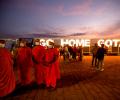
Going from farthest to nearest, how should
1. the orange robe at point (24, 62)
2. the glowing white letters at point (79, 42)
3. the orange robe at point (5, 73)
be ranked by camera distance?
the glowing white letters at point (79, 42)
the orange robe at point (24, 62)
the orange robe at point (5, 73)

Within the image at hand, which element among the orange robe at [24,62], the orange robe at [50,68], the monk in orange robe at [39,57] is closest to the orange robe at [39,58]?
A: the monk in orange robe at [39,57]

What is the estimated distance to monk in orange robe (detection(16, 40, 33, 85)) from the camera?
422 inches

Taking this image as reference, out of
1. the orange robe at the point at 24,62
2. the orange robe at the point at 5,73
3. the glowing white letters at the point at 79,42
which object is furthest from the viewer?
the glowing white letters at the point at 79,42

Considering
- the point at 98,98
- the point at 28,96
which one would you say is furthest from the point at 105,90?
the point at 28,96

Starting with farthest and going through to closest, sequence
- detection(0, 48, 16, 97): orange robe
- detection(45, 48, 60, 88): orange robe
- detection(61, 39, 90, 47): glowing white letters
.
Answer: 1. detection(61, 39, 90, 47): glowing white letters
2. detection(45, 48, 60, 88): orange robe
3. detection(0, 48, 16, 97): orange robe

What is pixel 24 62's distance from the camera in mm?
10805

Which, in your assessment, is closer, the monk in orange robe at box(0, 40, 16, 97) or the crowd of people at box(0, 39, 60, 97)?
the monk in orange robe at box(0, 40, 16, 97)

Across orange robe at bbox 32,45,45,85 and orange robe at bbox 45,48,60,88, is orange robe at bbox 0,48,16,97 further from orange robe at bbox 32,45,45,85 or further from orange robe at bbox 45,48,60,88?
orange robe at bbox 45,48,60,88

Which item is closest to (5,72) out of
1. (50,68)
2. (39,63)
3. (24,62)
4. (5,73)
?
(5,73)

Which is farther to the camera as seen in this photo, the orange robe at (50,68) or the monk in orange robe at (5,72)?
the orange robe at (50,68)

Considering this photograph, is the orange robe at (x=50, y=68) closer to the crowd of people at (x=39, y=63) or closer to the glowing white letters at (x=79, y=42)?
the crowd of people at (x=39, y=63)

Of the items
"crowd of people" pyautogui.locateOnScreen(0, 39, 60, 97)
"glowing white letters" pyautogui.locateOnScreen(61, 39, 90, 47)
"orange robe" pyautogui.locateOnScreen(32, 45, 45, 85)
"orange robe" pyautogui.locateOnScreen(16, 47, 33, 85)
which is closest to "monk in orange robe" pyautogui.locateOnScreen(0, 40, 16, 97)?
"crowd of people" pyautogui.locateOnScreen(0, 39, 60, 97)

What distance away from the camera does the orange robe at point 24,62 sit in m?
10.7

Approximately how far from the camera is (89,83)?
1180cm
